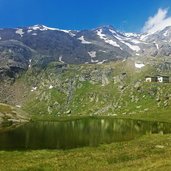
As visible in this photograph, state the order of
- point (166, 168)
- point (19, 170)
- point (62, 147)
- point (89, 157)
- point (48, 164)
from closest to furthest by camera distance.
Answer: point (166, 168) < point (19, 170) < point (48, 164) < point (89, 157) < point (62, 147)

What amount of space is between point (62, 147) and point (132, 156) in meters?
34.5

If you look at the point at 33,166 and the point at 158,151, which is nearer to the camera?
the point at 33,166

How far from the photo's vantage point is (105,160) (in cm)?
6806

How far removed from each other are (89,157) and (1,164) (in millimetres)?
17065

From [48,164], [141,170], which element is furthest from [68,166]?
[141,170]

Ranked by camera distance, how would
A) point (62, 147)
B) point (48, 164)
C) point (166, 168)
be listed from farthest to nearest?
point (62, 147), point (48, 164), point (166, 168)

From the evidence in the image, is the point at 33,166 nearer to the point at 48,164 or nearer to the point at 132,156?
the point at 48,164

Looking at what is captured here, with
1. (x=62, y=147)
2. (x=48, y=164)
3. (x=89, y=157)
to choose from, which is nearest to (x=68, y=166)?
(x=48, y=164)

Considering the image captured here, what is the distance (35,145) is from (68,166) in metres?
44.1

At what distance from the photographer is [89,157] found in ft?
241

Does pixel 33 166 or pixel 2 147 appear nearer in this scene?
pixel 33 166

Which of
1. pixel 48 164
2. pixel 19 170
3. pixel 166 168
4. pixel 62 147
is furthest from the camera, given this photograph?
pixel 62 147

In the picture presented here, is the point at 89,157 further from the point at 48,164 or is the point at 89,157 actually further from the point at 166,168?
the point at 166,168

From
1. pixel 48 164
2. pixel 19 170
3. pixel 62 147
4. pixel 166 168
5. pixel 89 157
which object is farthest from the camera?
pixel 62 147
